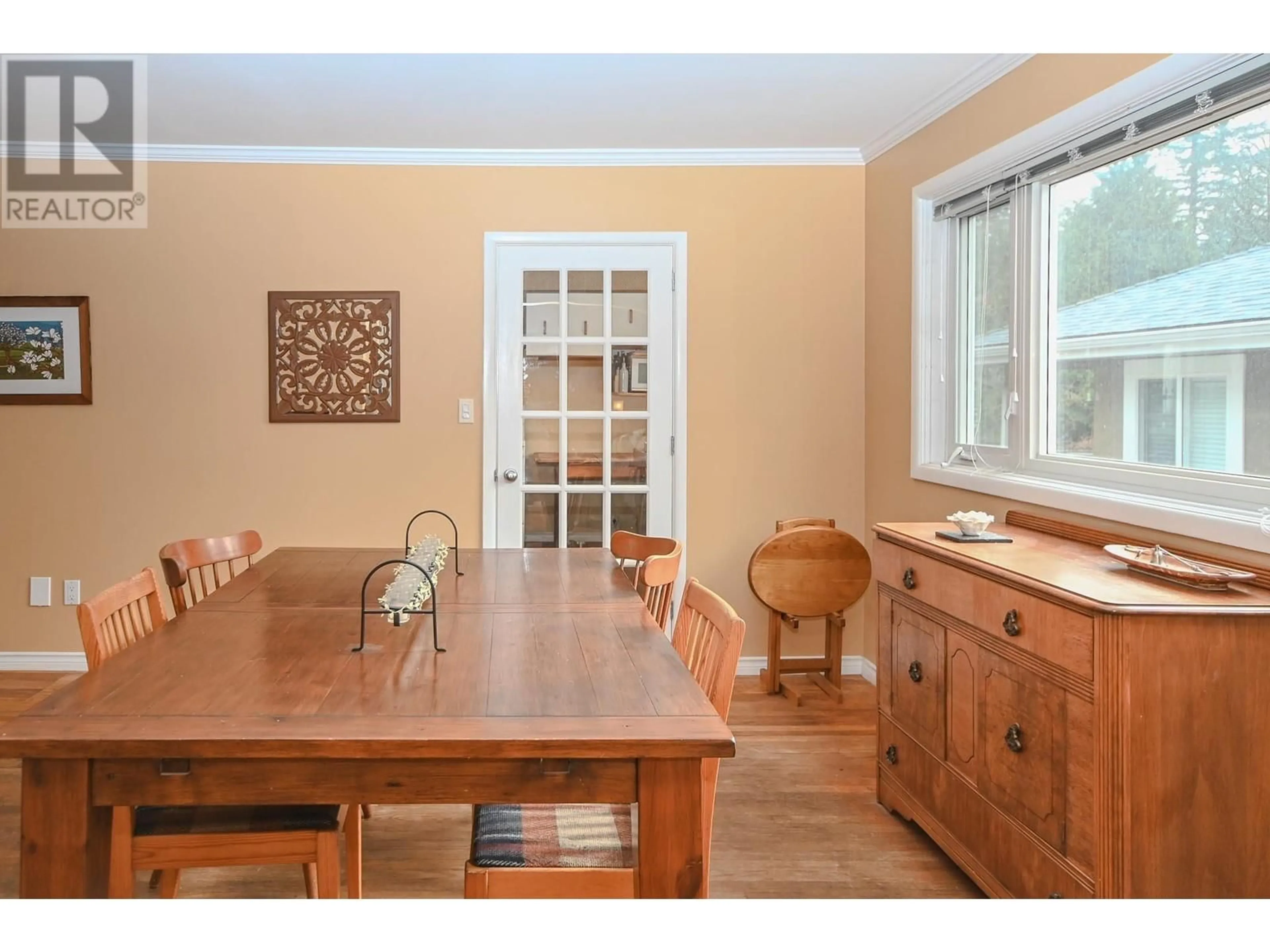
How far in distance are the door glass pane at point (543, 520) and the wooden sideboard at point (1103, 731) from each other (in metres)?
2.29

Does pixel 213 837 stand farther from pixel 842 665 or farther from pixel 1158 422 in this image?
pixel 842 665

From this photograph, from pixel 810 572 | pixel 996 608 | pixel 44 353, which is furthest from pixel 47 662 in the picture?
pixel 996 608

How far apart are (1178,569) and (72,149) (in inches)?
179

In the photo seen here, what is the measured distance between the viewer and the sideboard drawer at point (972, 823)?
1.98m

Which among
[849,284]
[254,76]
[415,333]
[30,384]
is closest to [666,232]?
[849,284]

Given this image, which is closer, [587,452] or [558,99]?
[558,99]

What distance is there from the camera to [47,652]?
14.2 ft

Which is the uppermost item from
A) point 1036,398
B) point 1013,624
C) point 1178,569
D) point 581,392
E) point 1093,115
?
point 1093,115

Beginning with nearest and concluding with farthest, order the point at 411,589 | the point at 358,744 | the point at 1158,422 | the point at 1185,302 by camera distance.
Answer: the point at 358,744 < the point at 411,589 < the point at 1185,302 < the point at 1158,422

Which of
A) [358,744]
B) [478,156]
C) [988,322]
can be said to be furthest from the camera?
[478,156]

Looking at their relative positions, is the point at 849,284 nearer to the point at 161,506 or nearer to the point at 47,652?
the point at 161,506

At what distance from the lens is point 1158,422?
8.58 feet

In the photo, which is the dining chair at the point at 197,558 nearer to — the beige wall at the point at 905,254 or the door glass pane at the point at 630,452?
the door glass pane at the point at 630,452

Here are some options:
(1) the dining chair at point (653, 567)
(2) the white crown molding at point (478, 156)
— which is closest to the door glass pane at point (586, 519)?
(1) the dining chair at point (653, 567)
